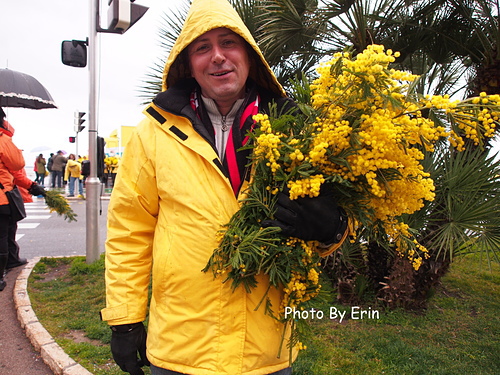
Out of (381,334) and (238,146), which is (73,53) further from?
(381,334)

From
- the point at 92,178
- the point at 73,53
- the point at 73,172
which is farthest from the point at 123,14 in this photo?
the point at 73,172

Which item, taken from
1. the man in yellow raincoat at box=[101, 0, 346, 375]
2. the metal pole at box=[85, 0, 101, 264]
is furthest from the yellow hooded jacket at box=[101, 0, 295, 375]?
the metal pole at box=[85, 0, 101, 264]

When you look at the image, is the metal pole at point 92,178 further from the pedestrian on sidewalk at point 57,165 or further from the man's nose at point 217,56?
the pedestrian on sidewalk at point 57,165

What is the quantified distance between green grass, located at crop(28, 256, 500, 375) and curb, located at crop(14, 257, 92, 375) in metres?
0.08

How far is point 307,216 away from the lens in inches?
56.7

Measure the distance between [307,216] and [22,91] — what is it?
22.3 feet

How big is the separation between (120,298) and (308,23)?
373cm

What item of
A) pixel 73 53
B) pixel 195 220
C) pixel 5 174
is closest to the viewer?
pixel 195 220

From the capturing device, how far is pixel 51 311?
442 centimetres

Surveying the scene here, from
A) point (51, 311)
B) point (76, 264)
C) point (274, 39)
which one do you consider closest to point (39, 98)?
point (76, 264)

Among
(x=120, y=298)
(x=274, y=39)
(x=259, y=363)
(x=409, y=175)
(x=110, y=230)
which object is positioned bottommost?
(x=259, y=363)

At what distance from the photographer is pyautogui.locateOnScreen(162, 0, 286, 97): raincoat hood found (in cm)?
172

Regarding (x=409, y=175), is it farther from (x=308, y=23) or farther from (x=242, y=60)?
(x=308, y=23)

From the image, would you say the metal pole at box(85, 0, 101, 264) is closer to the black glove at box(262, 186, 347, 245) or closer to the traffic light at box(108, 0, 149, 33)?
the traffic light at box(108, 0, 149, 33)
